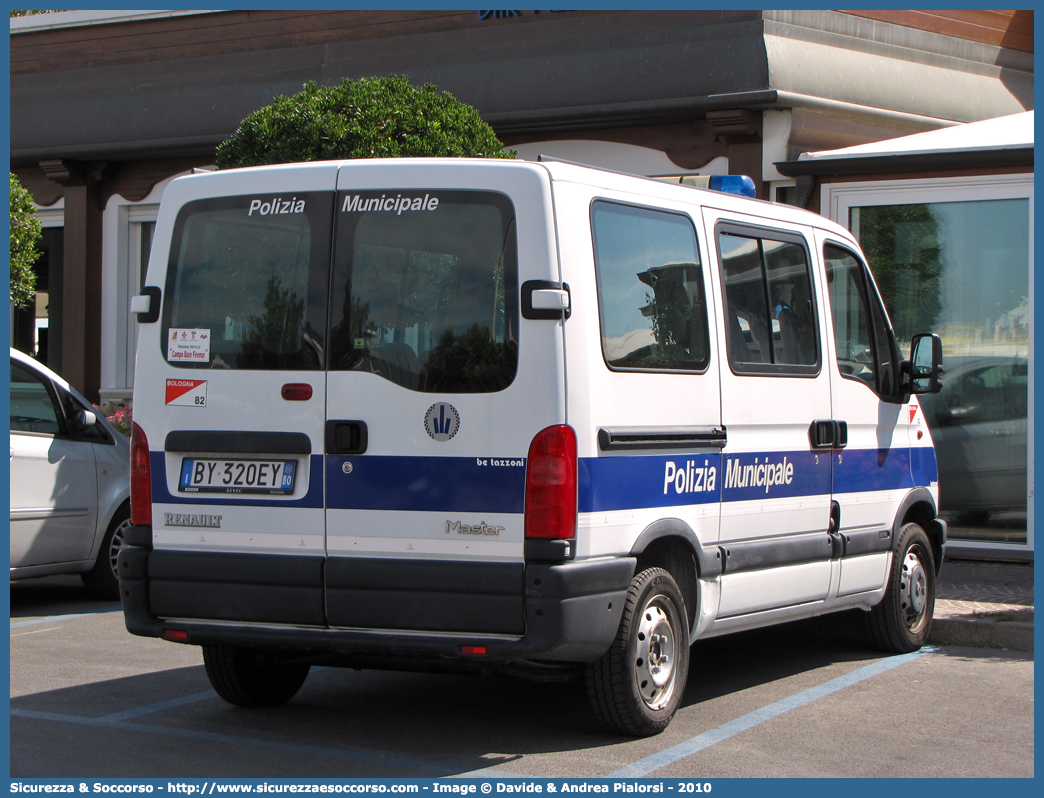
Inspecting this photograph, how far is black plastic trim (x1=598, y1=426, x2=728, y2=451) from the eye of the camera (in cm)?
526

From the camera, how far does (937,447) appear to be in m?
11.0

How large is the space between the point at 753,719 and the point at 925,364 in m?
2.52

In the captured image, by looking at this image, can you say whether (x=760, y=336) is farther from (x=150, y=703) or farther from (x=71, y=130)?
(x=71, y=130)

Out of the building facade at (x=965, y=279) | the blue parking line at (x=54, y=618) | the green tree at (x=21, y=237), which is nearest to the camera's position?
the blue parking line at (x=54, y=618)

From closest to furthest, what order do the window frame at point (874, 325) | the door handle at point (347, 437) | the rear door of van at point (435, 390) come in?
the rear door of van at point (435, 390)
the door handle at point (347, 437)
the window frame at point (874, 325)

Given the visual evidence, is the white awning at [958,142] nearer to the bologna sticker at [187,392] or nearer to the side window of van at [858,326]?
the side window of van at [858,326]

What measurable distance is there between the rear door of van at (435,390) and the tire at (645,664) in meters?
0.58

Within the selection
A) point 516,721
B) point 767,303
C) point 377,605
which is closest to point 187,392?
point 377,605

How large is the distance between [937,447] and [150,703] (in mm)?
7133

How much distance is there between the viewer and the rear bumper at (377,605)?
5000mm

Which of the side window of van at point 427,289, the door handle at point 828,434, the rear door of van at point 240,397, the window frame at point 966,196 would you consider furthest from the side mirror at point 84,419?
the window frame at point 966,196

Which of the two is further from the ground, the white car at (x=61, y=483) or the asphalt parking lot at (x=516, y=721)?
the white car at (x=61, y=483)

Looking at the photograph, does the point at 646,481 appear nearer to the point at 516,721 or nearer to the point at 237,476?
the point at 516,721

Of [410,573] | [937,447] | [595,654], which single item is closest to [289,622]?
[410,573]
